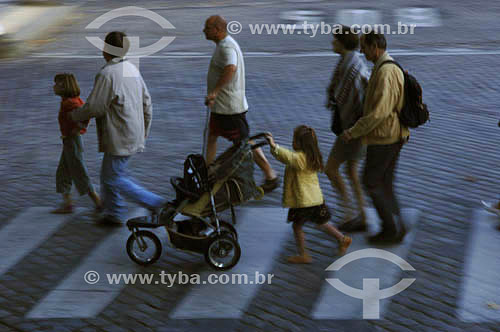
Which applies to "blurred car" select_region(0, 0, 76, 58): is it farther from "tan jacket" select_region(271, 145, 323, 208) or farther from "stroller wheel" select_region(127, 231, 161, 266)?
"tan jacket" select_region(271, 145, 323, 208)

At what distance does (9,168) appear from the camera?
364 inches

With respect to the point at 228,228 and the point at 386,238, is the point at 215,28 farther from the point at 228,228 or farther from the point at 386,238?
the point at 386,238

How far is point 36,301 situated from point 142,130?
1.99 m

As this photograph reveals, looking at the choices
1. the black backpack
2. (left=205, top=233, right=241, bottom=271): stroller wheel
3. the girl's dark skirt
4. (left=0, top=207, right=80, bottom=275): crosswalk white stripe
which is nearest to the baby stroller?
(left=205, top=233, right=241, bottom=271): stroller wheel

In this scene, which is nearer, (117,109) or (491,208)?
(117,109)

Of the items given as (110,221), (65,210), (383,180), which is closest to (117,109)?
(110,221)

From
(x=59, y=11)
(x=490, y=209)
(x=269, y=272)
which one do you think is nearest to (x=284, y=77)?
(x=490, y=209)

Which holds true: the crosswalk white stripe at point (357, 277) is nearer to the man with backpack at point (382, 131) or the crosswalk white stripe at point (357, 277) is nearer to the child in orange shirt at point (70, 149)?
the man with backpack at point (382, 131)

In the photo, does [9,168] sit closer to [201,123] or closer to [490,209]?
[201,123]

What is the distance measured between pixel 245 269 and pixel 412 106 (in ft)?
6.69

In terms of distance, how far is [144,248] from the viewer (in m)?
6.61

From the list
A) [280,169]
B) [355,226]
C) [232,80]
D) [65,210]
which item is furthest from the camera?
[280,169]

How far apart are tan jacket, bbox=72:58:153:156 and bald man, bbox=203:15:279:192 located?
76 cm

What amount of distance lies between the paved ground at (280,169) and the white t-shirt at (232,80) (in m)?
1.08
